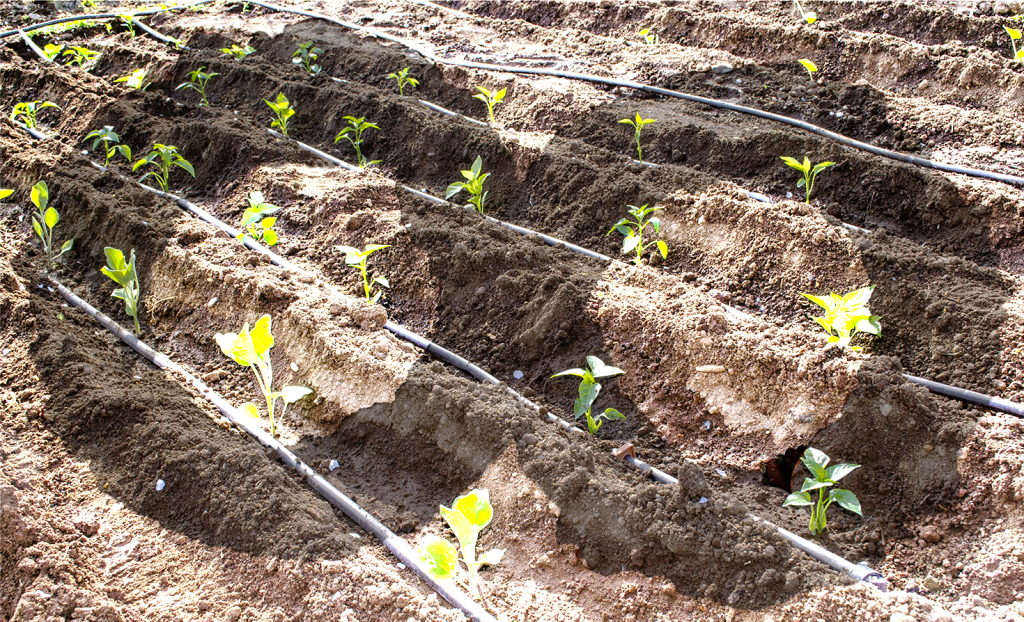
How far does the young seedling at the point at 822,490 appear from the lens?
2264mm

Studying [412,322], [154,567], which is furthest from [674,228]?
[154,567]

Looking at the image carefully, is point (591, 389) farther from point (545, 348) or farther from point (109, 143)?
point (109, 143)

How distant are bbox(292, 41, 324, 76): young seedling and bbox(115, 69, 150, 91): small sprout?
1171 millimetres

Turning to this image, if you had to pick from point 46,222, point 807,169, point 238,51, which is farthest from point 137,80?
point 807,169

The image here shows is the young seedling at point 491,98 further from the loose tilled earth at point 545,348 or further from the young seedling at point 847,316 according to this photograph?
the young seedling at point 847,316

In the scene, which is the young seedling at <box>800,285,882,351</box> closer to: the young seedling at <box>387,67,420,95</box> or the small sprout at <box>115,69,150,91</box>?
the young seedling at <box>387,67,420,95</box>

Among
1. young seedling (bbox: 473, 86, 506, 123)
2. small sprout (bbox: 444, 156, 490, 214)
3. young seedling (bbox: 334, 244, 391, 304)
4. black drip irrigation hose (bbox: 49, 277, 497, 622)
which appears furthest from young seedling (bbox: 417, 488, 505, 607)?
young seedling (bbox: 473, 86, 506, 123)

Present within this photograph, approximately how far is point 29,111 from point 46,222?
2.02 metres

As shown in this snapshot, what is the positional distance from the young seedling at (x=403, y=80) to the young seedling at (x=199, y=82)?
139 cm

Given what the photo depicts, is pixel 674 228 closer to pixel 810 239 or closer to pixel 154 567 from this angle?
pixel 810 239

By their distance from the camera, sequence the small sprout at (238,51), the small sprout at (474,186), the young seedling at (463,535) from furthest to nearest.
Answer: the small sprout at (238,51) < the small sprout at (474,186) < the young seedling at (463,535)

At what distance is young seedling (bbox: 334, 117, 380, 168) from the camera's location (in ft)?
15.0

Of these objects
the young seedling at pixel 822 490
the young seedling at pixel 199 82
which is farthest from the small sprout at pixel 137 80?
the young seedling at pixel 822 490

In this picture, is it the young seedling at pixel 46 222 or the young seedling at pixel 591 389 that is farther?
the young seedling at pixel 46 222
